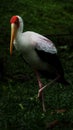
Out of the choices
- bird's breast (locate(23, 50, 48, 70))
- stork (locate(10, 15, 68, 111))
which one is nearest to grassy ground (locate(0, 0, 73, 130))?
stork (locate(10, 15, 68, 111))

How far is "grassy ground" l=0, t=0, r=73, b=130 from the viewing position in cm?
765

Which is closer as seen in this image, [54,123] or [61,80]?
[54,123]

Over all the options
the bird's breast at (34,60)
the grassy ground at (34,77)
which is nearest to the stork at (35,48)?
the bird's breast at (34,60)

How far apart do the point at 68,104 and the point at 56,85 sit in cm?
150

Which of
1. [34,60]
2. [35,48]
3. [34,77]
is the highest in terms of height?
[35,48]

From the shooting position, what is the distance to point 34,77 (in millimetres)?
10867

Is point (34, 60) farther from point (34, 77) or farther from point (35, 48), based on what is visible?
point (34, 77)

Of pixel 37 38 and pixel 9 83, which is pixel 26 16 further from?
pixel 37 38

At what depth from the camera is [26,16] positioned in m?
14.7

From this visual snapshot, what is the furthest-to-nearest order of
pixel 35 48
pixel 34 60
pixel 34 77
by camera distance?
pixel 34 77 → pixel 34 60 → pixel 35 48

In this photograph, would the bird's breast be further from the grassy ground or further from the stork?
the grassy ground

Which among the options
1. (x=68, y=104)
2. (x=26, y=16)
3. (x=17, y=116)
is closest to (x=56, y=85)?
(x=68, y=104)

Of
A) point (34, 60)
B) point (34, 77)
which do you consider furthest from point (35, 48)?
point (34, 77)

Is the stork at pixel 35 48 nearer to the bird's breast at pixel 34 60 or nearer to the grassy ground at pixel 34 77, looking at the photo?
the bird's breast at pixel 34 60
